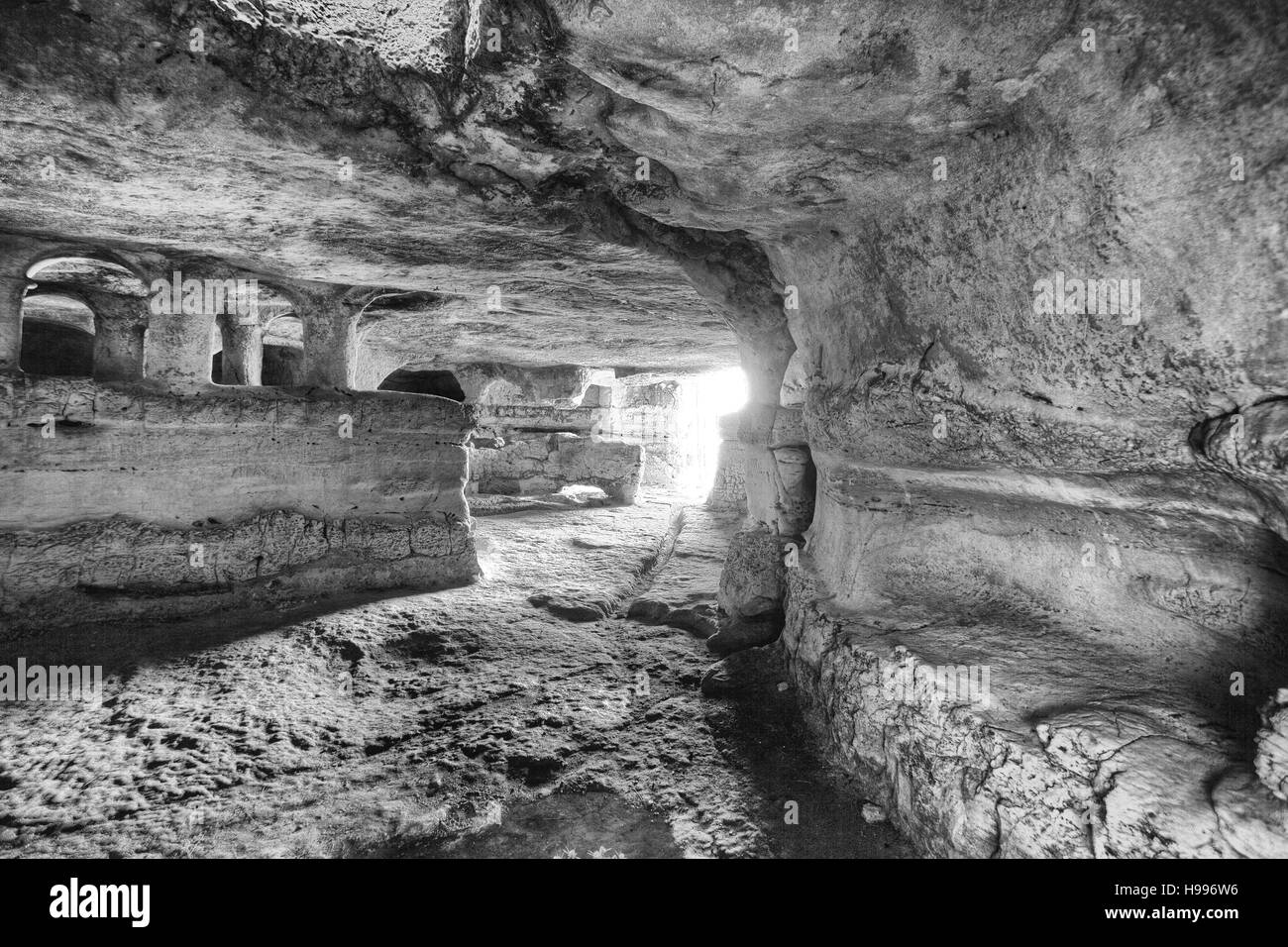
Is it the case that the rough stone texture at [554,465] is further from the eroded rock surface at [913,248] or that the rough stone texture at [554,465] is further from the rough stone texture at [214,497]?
the eroded rock surface at [913,248]

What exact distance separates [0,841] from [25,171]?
318cm

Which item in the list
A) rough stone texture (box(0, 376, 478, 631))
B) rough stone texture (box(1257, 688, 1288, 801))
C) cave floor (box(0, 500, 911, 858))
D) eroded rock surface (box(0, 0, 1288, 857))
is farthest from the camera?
rough stone texture (box(0, 376, 478, 631))

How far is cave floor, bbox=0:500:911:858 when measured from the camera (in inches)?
99.0

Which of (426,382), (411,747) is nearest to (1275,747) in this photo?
(411,747)

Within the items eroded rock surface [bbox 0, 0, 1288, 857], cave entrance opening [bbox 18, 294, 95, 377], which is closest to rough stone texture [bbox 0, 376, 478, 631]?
eroded rock surface [bbox 0, 0, 1288, 857]

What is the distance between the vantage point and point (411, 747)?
3.15 m

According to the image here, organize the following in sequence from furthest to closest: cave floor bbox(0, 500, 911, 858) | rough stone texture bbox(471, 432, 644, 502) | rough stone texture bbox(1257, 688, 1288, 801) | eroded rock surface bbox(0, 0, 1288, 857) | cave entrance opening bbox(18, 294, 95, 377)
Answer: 1. rough stone texture bbox(471, 432, 644, 502)
2. cave entrance opening bbox(18, 294, 95, 377)
3. cave floor bbox(0, 500, 911, 858)
4. eroded rock surface bbox(0, 0, 1288, 857)
5. rough stone texture bbox(1257, 688, 1288, 801)

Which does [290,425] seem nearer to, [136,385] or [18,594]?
[136,385]

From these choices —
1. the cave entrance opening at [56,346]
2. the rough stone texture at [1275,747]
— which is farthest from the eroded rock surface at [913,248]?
the cave entrance opening at [56,346]

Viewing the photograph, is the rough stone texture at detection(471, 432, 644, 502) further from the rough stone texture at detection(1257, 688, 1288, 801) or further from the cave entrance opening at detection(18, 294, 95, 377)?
the rough stone texture at detection(1257, 688, 1288, 801)

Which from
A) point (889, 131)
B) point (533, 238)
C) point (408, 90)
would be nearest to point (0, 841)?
point (408, 90)

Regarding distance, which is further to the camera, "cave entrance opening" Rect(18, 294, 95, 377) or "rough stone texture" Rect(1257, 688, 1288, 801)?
"cave entrance opening" Rect(18, 294, 95, 377)

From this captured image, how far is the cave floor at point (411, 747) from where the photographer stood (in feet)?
8.25

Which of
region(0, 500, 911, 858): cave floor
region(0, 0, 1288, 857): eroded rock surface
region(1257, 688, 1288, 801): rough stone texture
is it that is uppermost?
region(0, 0, 1288, 857): eroded rock surface
